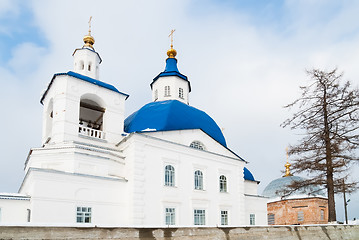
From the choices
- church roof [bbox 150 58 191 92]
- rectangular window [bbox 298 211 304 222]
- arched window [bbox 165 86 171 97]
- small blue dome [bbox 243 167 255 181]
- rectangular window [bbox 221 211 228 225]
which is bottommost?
rectangular window [bbox 298 211 304 222]

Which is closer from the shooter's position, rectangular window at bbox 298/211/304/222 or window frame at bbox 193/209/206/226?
window frame at bbox 193/209/206/226

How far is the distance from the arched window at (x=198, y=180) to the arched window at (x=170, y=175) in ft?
5.12

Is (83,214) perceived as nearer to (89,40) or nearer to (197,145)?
(197,145)

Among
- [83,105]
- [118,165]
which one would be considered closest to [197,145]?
[118,165]

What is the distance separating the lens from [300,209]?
29312 mm

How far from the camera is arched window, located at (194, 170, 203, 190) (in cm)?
1668

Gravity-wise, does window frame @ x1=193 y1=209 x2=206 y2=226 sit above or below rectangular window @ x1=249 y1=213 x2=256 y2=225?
above

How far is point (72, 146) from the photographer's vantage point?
44.5ft

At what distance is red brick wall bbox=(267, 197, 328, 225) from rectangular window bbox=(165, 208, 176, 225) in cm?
1841

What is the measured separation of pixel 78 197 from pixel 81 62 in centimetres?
866

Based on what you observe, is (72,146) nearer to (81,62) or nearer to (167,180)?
(167,180)

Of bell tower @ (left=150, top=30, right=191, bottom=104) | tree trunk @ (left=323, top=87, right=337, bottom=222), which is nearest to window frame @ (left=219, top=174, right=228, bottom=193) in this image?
tree trunk @ (left=323, top=87, right=337, bottom=222)

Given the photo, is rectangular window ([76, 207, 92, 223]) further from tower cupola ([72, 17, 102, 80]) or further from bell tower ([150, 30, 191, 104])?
bell tower ([150, 30, 191, 104])

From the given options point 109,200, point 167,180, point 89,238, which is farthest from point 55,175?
point 89,238
